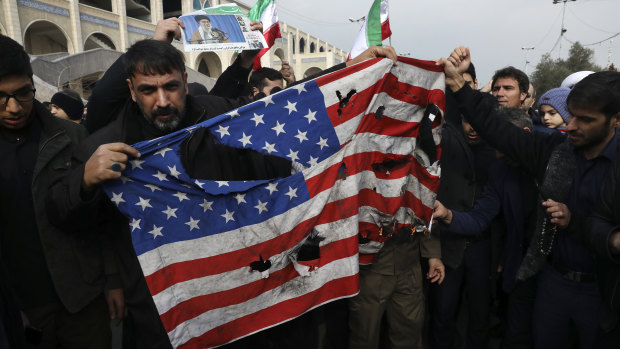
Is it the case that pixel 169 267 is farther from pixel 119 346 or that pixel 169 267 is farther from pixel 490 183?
pixel 490 183

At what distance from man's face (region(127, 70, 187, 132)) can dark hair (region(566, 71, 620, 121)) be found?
243 cm

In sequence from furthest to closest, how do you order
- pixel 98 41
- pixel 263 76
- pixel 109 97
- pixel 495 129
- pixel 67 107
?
pixel 98 41 < pixel 263 76 < pixel 67 107 < pixel 495 129 < pixel 109 97

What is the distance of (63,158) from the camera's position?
2129 millimetres

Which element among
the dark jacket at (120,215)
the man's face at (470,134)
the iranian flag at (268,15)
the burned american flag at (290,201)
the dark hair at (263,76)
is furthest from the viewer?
the dark hair at (263,76)

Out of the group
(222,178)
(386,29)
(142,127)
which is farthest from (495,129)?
(142,127)

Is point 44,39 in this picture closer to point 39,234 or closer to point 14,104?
point 14,104

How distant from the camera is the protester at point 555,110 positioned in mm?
3777

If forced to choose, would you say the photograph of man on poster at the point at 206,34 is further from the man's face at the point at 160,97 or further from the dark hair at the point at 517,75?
the dark hair at the point at 517,75

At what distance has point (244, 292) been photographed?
215 cm

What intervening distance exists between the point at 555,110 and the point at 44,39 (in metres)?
28.7

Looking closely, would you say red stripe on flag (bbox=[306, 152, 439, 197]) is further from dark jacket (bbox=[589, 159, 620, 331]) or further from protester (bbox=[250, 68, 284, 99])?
protester (bbox=[250, 68, 284, 99])

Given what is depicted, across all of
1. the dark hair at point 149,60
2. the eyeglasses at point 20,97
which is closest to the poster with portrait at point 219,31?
the dark hair at point 149,60

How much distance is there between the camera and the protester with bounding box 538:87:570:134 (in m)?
3.78

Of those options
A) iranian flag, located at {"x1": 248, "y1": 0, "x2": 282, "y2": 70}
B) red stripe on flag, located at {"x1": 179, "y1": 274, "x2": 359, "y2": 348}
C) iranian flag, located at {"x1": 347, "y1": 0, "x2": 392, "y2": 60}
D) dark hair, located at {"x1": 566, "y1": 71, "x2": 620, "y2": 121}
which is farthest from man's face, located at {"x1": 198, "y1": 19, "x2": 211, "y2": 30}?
dark hair, located at {"x1": 566, "y1": 71, "x2": 620, "y2": 121}
